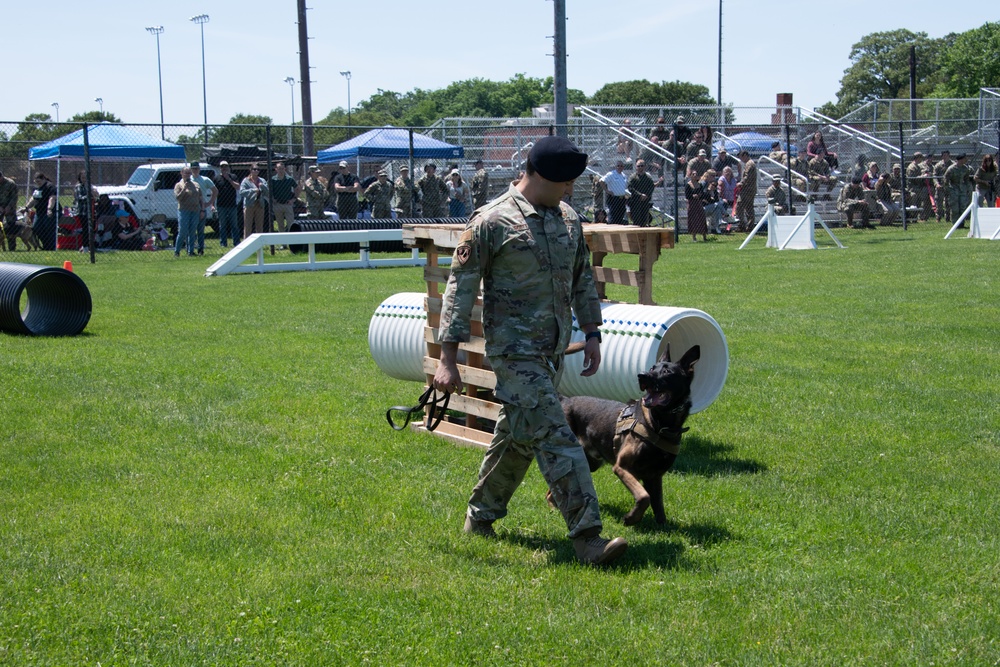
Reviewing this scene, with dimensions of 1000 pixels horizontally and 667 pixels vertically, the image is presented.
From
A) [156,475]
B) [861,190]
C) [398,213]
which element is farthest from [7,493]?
[861,190]

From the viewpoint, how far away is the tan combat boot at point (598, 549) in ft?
14.9

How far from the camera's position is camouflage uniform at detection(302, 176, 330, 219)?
2591 centimetres

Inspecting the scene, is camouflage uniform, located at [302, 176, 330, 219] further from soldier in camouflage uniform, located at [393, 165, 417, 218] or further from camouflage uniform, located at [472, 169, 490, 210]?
camouflage uniform, located at [472, 169, 490, 210]

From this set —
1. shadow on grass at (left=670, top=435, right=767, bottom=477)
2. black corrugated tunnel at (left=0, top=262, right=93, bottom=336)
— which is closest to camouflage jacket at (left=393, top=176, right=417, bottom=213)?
black corrugated tunnel at (left=0, top=262, right=93, bottom=336)

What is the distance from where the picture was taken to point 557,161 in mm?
4555

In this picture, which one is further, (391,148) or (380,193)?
(391,148)

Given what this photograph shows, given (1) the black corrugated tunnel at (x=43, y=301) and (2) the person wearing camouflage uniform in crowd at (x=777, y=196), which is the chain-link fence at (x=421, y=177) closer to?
(2) the person wearing camouflage uniform in crowd at (x=777, y=196)

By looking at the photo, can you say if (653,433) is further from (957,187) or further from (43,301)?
(957,187)

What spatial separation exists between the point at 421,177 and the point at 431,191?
8.95ft

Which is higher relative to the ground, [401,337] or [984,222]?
[984,222]

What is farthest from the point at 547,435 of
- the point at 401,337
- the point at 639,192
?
the point at 639,192

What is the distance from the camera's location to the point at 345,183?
26.3m

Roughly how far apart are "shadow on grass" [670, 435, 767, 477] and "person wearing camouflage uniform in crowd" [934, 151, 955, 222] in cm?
2591

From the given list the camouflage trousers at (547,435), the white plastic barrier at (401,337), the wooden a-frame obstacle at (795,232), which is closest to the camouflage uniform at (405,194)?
the wooden a-frame obstacle at (795,232)
